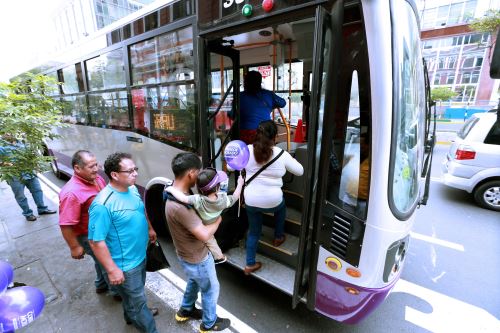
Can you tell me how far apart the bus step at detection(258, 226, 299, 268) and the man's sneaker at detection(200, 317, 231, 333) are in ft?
2.31

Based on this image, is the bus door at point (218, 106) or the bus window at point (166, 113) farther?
the bus window at point (166, 113)

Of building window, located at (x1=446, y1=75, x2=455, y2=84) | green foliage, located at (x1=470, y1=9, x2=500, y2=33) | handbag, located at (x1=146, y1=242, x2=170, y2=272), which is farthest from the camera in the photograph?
building window, located at (x1=446, y1=75, x2=455, y2=84)

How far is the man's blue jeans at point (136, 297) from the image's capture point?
190 cm

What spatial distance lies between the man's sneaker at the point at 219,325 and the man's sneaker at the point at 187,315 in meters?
0.18

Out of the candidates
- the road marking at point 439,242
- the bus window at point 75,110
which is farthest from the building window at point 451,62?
the bus window at point 75,110

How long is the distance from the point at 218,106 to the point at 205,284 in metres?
1.62

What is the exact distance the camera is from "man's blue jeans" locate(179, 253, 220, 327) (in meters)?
1.97

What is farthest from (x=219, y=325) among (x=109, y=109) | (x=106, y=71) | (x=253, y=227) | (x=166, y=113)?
(x=106, y=71)

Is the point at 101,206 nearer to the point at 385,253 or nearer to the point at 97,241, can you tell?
the point at 97,241

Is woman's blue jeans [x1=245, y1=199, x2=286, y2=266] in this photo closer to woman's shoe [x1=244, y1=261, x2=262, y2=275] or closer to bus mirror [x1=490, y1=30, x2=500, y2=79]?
woman's shoe [x1=244, y1=261, x2=262, y2=275]

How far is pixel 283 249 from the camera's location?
8.43 ft

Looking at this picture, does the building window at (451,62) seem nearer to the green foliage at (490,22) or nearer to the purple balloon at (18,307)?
the green foliage at (490,22)

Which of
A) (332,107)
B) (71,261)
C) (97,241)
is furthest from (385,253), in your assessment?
(71,261)

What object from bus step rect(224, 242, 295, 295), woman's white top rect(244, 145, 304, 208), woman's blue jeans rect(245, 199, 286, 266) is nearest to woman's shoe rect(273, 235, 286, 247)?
bus step rect(224, 242, 295, 295)
